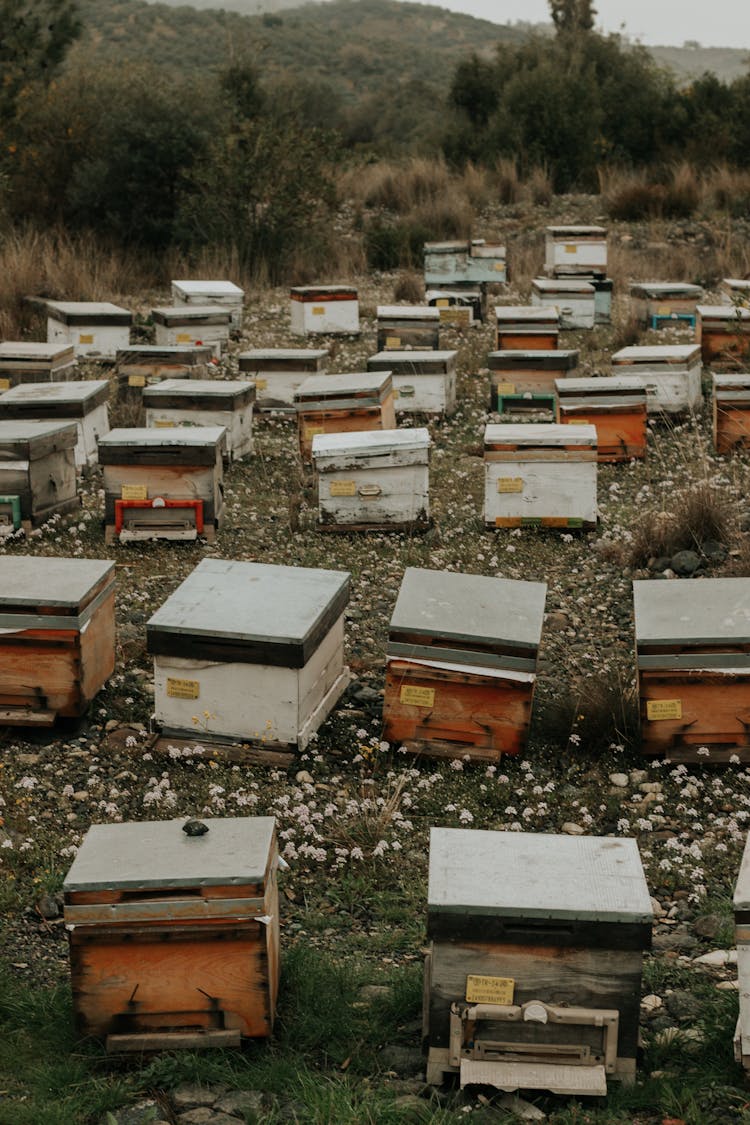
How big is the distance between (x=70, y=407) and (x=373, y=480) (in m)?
2.27

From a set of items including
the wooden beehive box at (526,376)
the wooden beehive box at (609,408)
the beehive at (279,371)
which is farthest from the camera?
the wooden beehive box at (526,376)

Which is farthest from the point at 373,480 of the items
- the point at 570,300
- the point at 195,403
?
the point at 570,300

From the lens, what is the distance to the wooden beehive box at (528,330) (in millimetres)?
12195

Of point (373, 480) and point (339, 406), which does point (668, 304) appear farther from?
point (373, 480)

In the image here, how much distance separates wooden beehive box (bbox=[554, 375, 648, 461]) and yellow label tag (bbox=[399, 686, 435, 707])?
15.1ft

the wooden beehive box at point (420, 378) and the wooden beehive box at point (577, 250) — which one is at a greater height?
the wooden beehive box at point (577, 250)

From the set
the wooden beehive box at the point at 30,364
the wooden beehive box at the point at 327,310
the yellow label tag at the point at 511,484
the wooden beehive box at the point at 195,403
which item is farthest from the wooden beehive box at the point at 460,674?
the wooden beehive box at the point at 327,310

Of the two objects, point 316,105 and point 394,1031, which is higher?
point 316,105

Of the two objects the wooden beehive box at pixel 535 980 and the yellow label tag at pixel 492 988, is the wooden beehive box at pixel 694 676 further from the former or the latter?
the yellow label tag at pixel 492 988

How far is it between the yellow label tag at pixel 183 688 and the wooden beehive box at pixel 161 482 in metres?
2.72

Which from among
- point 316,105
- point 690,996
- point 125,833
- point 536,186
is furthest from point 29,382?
point 316,105

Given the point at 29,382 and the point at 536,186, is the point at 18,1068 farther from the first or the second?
the point at 536,186

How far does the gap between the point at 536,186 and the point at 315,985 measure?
2172 cm

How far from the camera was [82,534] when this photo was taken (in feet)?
27.2
